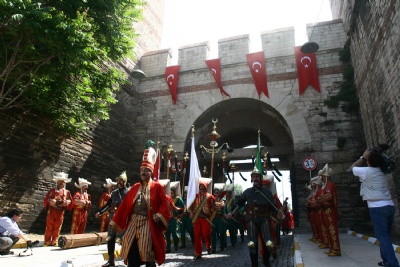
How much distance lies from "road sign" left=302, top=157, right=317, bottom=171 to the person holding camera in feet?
21.5

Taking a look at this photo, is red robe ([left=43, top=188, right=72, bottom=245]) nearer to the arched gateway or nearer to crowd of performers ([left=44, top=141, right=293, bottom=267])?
crowd of performers ([left=44, top=141, right=293, bottom=267])

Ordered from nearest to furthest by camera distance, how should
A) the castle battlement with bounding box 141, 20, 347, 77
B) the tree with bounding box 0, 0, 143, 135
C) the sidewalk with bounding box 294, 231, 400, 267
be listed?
the sidewalk with bounding box 294, 231, 400, 267 → the tree with bounding box 0, 0, 143, 135 → the castle battlement with bounding box 141, 20, 347, 77

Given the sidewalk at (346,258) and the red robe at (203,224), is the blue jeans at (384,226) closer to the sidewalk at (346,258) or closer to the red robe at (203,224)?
the sidewalk at (346,258)

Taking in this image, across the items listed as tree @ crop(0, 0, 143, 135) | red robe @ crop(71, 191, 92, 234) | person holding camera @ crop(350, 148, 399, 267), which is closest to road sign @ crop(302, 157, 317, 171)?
person holding camera @ crop(350, 148, 399, 267)

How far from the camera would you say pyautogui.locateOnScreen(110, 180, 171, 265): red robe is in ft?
12.3

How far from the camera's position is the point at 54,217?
24.8 ft

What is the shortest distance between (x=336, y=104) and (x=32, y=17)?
10.3 metres

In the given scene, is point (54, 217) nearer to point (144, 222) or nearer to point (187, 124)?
point (144, 222)

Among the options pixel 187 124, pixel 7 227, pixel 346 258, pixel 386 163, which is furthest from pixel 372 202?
pixel 187 124

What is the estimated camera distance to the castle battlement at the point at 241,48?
39.5 ft

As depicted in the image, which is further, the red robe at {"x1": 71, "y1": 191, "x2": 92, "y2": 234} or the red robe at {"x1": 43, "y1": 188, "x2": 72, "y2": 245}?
the red robe at {"x1": 71, "y1": 191, "x2": 92, "y2": 234}

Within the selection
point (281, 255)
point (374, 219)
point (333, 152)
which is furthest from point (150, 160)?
point (333, 152)

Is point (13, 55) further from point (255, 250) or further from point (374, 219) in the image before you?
point (374, 219)

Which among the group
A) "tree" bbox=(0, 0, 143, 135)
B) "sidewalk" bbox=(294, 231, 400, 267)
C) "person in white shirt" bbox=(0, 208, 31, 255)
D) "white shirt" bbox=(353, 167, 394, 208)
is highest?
"tree" bbox=(0, 0, 143, 135)
